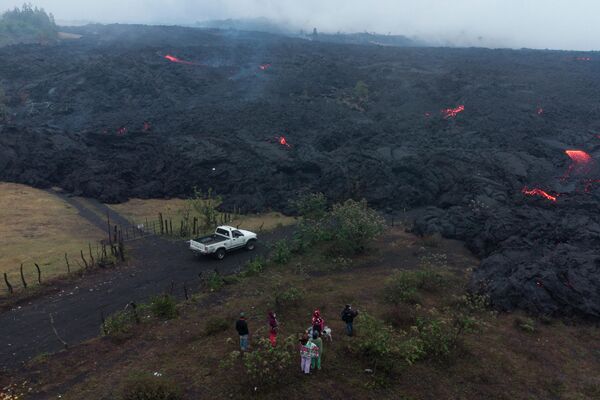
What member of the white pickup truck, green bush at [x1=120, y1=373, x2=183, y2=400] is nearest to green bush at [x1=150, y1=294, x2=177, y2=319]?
green bush at [x1=120, y1=373, x2=183, y2=400]

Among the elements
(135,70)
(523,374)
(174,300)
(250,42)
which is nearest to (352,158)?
(174,300)

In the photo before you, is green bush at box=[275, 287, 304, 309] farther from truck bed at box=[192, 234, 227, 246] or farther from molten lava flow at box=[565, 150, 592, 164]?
molten lava flow at box=[565, 150, 592, 164]

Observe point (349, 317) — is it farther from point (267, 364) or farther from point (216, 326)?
point (216, 326)

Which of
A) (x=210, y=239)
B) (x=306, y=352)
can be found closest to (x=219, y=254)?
(x=210, y=239)

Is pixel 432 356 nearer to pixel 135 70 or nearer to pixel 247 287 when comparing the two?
pixel 247 287

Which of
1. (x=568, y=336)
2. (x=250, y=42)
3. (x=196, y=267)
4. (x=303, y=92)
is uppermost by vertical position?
(x=250, y=42)
